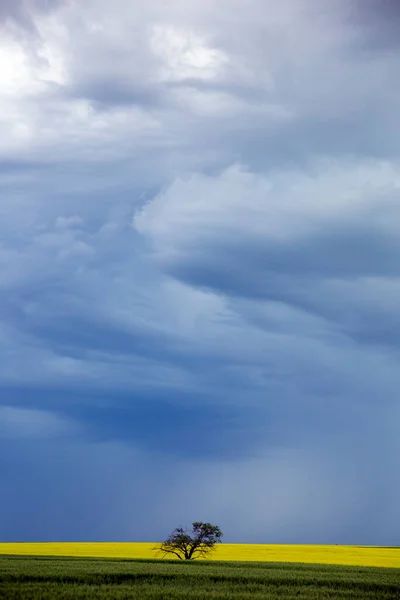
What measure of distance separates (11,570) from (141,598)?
20.0m

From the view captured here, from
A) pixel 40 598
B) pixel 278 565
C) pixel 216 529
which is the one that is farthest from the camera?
pixel 216 529

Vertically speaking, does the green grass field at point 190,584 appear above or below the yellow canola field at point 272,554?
above

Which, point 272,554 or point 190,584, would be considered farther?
point 272,554

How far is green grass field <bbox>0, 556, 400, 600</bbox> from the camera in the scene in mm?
37750

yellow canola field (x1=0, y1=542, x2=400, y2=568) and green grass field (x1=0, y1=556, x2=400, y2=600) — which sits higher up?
green grass field (x1=0, y1=556, x2=400, y2=600)

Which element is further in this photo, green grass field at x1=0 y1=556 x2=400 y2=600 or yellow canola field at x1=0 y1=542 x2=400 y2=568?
yellow canola field at x1=0 y1=542 x2=400 y2=568

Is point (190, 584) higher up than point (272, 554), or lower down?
higher up

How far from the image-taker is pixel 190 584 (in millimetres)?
45125

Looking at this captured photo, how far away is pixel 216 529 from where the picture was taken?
252 ft

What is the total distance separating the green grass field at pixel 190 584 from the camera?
124 ft

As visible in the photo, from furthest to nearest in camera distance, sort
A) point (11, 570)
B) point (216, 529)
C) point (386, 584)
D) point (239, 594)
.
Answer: point (216, 529) → point (11, 570) → point (386, 584) → point (239, 594)

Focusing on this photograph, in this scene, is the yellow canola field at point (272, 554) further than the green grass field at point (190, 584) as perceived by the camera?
Yes

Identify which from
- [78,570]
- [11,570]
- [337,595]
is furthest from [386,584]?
[11,570]

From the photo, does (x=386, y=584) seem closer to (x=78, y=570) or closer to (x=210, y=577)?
(x=210, y=577)
